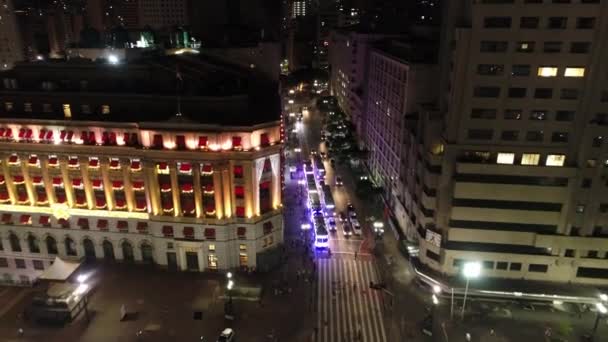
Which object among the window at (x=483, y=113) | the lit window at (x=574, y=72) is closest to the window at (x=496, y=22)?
the lit window at (x=574, y=72)

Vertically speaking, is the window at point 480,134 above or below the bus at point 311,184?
above

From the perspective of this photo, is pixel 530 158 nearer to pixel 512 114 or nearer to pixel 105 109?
pixel 512 114

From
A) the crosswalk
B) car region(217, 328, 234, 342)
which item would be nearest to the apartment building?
the crosswalk

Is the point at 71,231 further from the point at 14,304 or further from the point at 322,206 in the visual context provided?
the point at 322,206

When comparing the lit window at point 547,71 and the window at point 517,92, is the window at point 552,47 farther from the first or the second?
the window at point 517,92

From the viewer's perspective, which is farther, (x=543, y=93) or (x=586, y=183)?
(x=586, y=183)

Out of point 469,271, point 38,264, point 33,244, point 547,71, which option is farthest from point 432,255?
point 33,244
